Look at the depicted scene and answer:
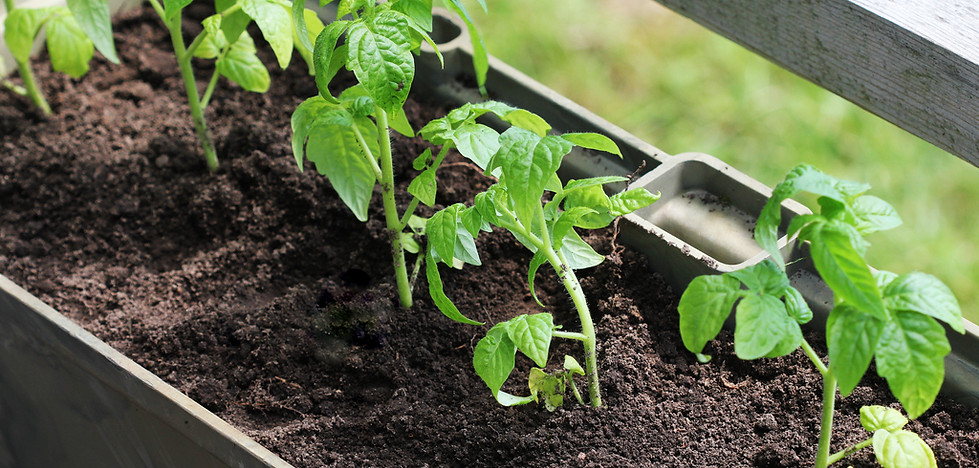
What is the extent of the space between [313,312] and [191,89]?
54 centimetres

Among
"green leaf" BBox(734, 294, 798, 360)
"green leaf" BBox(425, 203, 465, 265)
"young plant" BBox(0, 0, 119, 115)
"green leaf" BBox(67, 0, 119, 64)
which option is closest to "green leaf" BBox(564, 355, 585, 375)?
"green leaf" BBox(425, 203, 465, 265)

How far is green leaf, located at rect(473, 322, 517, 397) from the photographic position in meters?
1.16

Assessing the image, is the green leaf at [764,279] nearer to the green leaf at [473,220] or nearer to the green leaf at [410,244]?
the green leaf at [473,220]

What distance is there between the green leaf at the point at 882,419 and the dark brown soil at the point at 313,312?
127mm

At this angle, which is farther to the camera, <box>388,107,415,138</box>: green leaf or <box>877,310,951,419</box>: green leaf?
<box>388,107,415,138</box>: green leaf

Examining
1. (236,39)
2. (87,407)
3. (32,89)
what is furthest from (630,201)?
(32,89)

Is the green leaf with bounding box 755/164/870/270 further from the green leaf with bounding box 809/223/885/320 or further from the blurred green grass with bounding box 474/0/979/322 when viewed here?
the blurred green grass with bounding box 474/0/979/322

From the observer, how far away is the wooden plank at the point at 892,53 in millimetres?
1228

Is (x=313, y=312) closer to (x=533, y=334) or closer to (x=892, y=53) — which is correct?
(x=533, y=334)

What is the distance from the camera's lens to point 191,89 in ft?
5.70

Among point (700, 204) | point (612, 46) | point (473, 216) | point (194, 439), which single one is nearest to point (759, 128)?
point (612, 46)

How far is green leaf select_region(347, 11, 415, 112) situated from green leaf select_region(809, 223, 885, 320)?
20.7 inches

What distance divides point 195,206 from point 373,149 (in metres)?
0.57

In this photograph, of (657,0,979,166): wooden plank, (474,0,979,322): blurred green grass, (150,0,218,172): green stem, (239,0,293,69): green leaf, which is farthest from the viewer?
(474,0,979,322): blurred green grass
